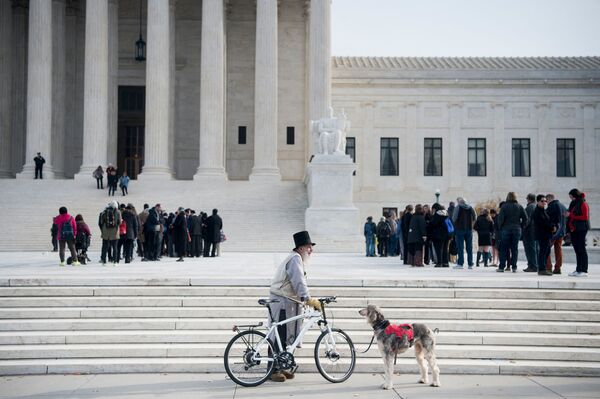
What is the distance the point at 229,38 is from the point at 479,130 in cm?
1849

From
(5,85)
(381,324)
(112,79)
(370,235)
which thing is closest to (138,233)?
(370,235)

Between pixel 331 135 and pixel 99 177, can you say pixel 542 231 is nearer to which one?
pixel 331 135

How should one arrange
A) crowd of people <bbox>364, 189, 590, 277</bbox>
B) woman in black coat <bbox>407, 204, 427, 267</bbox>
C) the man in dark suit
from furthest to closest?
the man in dark suit
woman in black coat <bbox>407, 204, 427, 267</bbox>
crowd of people <bbox>364, 189, 590, 277</bbox>

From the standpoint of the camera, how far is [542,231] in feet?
49.9

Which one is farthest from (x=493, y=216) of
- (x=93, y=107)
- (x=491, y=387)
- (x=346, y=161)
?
(x=93, y=107)

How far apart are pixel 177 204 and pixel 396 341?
25324 millimetres

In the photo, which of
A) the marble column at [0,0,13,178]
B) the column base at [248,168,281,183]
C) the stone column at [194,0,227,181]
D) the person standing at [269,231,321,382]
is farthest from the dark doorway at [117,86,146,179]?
the person standing at [269,231,321,382]

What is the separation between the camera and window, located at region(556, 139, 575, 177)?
47594 mm

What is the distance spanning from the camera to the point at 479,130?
47.7m

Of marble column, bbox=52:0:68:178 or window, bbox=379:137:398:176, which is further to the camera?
window, bbox=379:137:398:176

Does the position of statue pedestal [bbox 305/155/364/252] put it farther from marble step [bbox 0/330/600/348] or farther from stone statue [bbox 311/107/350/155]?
marble step [bbox 0/330/600/348]

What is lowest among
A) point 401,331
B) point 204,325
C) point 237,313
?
point 204,325

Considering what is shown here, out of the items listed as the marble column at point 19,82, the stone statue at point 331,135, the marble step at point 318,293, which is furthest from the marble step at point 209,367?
the marble column at point 19,82

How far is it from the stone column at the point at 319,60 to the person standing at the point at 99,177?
11778 mm
